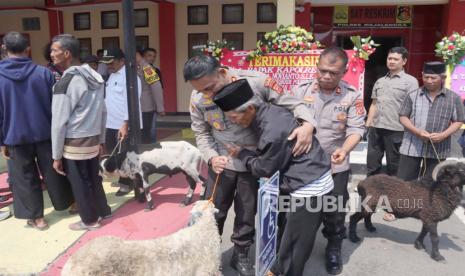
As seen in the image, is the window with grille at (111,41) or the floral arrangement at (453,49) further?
the window with grille at (111,41)

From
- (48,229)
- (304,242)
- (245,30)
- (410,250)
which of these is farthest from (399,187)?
(245,30)

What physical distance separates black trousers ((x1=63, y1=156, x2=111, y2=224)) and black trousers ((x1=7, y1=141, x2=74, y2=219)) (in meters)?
0.29

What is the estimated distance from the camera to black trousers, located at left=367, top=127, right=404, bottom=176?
5.16m

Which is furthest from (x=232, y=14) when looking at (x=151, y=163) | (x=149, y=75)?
(x=151, y=163)

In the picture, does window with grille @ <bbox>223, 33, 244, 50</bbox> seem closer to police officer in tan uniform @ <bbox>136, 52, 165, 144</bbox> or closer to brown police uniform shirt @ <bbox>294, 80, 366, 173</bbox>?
police officer in tan uniform @ <bbox>136, 52, 165, 144</bbox>

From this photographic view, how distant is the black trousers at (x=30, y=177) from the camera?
404 cm

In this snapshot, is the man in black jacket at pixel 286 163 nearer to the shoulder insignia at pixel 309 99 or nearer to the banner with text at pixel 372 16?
A: the shoulder insignia at pixel 309 99

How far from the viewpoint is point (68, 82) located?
148 inches

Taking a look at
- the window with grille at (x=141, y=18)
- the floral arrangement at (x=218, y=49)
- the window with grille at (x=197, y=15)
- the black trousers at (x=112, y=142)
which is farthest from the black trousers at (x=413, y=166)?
the window with grille at (x=141, y=18)

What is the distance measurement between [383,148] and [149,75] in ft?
11.3

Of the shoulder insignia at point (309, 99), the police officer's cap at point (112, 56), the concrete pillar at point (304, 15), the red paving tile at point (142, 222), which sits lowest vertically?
the red paving tile at point (142, 222)

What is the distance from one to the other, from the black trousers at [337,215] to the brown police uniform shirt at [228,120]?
2.37 feet

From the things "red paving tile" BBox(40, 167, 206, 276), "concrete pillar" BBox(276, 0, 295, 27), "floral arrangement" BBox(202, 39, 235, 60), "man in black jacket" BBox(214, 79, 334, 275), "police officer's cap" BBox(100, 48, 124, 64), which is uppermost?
"concrete pillar" BBox(276, 0, 295, 27)

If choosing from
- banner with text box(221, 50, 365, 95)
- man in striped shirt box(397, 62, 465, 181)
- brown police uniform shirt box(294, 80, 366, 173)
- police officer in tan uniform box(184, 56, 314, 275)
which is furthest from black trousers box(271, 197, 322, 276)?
banner with text box(221, 50, 365, 95)
